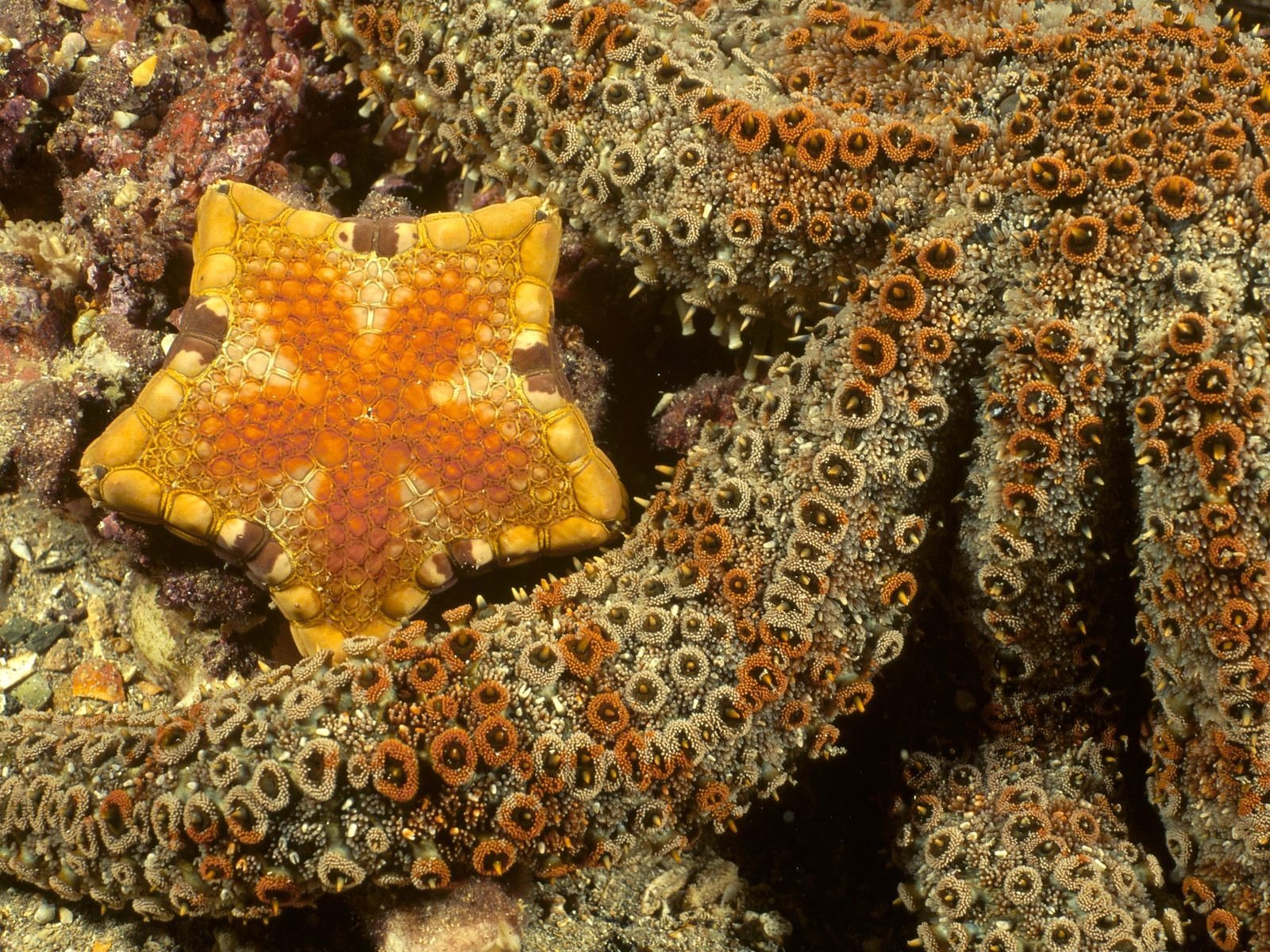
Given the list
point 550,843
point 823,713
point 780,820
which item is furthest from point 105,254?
point 780,820

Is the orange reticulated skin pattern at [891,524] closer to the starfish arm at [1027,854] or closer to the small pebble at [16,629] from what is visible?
the starfish arm at [1027,854]

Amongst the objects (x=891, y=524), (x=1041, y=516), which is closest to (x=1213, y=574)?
(x=1041, y=516)

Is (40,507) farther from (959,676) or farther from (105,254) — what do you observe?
(959,676)

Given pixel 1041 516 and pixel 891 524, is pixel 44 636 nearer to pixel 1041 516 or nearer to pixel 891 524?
pixel 891 524

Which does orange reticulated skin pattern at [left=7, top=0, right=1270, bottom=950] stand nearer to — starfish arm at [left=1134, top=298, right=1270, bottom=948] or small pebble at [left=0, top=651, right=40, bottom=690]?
starfish arm at [left=1134, top=298, right=1270, bottom=948]

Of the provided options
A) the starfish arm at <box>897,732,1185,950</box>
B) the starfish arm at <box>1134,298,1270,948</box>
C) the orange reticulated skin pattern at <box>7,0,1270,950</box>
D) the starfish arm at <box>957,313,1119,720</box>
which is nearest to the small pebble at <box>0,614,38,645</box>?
the orange reticulated skin pattern at <box>7,0,1270,950</box>
